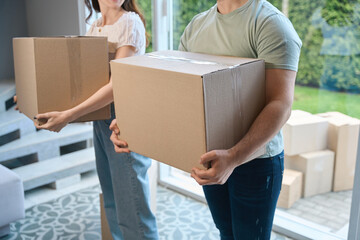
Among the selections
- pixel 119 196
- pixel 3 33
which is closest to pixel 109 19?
pixel 119 196

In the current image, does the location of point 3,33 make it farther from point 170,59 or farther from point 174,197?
point 170,59

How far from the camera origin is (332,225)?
2.08 m

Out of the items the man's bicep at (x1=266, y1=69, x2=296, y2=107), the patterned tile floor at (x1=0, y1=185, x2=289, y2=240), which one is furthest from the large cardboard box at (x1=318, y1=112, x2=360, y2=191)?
the man's bicep at (x1=266, y1=69, x2=296, y2=107)

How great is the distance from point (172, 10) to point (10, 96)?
162 centimetres

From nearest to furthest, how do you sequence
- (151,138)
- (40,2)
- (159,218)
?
1. (151,138)
2. (159,218)
3. (40,2)

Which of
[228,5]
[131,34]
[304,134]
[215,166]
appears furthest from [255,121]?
[304,134]

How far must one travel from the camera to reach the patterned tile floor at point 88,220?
2209 mm

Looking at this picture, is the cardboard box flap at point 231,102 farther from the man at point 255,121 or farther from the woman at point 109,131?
the woman at point 109,131

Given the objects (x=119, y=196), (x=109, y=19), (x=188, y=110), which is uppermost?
(x=109, y=19)

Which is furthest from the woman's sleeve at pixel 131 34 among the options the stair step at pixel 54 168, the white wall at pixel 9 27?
the white wall at pixel 9 27

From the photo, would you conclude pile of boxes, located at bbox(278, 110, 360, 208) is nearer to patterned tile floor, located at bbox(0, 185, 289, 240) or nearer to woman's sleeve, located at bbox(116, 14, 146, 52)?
patterned tile floor, located at bbox(0, 185, 289, 240)

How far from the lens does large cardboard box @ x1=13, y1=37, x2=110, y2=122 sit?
4.50 ft

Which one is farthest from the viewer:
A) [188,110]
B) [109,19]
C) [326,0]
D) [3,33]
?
[3,33]

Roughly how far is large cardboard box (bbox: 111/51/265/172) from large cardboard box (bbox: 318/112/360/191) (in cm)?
106
